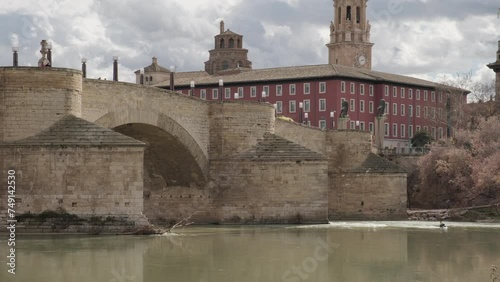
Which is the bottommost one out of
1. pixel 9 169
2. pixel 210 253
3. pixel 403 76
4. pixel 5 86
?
pixel 210 253

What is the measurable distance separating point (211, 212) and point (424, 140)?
52.2 m

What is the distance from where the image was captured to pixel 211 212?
46.2 m

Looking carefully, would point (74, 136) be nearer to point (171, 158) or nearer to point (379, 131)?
point (171, 158)

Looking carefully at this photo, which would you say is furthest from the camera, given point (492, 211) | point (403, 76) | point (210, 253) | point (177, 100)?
point (403, 76)

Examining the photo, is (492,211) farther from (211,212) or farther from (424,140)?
(424,140)

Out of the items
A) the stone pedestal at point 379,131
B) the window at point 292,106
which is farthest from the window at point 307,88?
the stone pedestal at point 379,131

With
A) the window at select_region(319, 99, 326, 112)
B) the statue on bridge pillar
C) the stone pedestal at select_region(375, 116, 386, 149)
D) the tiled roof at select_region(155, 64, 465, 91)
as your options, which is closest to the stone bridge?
the statue on bridge pillar

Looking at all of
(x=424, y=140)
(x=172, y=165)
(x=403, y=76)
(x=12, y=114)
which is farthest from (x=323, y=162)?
(x=403, y=76)

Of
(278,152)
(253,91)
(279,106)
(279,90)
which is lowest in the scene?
(278,152)

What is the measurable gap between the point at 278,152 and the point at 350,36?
84280mm

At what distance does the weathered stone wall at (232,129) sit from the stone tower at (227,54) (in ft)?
314

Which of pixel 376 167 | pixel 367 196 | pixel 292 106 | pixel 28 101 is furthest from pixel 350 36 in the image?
pixel 28 101

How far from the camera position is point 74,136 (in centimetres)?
3456

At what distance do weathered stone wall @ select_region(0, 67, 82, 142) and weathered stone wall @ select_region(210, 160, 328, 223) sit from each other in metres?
12.4
